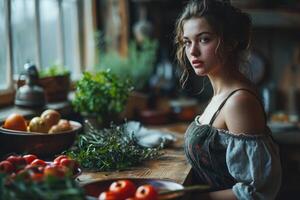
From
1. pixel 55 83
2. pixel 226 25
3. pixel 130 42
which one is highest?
pixel 226 25

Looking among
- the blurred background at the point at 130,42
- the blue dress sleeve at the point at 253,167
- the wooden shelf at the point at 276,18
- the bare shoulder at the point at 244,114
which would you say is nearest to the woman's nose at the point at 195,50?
the bare shoulder at the point at 244,114

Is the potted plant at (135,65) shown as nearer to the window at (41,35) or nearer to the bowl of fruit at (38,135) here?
the window at (41,35)

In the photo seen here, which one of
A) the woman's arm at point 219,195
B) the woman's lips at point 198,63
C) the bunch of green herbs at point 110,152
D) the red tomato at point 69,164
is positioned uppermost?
the woman's lips at point 198,63

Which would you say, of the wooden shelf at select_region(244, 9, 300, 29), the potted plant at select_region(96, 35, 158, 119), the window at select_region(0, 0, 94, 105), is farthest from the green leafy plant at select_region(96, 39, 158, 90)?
the wooden shelf at select_region(244, 9, 300, 29)

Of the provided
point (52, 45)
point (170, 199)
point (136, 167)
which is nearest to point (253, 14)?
point (52, 45)

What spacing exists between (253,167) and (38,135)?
33.8 inches

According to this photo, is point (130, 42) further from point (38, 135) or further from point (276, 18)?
point (38, 135)

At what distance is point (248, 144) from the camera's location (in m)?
1.72

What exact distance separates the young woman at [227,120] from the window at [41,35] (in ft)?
3.66

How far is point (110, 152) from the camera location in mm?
2055

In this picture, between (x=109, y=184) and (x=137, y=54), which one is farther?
(x=137, y=54)

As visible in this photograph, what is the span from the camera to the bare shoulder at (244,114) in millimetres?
1720

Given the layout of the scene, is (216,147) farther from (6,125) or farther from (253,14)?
(253,14)

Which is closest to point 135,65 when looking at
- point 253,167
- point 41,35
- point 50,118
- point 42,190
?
point 41,35
